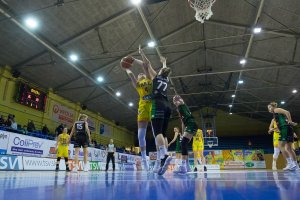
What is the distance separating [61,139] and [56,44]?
5777 millimetres

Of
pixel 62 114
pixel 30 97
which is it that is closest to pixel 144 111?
pixel 30 97

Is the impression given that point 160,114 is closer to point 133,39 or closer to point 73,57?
point 133,39

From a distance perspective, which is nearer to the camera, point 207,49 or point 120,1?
point 120,1

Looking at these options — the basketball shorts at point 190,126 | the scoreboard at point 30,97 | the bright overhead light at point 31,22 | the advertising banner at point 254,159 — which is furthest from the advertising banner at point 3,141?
the advertising banner at point 254,159

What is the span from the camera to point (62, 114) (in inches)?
793

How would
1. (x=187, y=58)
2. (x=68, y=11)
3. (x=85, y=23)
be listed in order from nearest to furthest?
(x=68, y=11) < (x=85, y=23) < (x=187, y=58)

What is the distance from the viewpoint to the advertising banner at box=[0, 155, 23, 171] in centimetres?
962

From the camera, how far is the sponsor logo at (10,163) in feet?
31.5

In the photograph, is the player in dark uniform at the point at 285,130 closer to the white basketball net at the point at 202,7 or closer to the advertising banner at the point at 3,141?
the white basketball net at the point at 202,7

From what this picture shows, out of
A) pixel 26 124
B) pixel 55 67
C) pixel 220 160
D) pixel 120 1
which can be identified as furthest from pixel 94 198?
pixel 220 160

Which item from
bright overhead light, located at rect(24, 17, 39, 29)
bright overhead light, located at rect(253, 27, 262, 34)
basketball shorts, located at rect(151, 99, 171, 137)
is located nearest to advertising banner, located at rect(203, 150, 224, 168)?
bright overhead light, located at rect(253, 27, 262, 34)

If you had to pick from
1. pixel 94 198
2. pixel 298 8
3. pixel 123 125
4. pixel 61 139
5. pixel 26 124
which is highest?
pixel 298 8

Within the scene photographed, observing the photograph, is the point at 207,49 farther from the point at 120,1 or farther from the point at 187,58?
the point at 120,1

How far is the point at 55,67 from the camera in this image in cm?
1544
